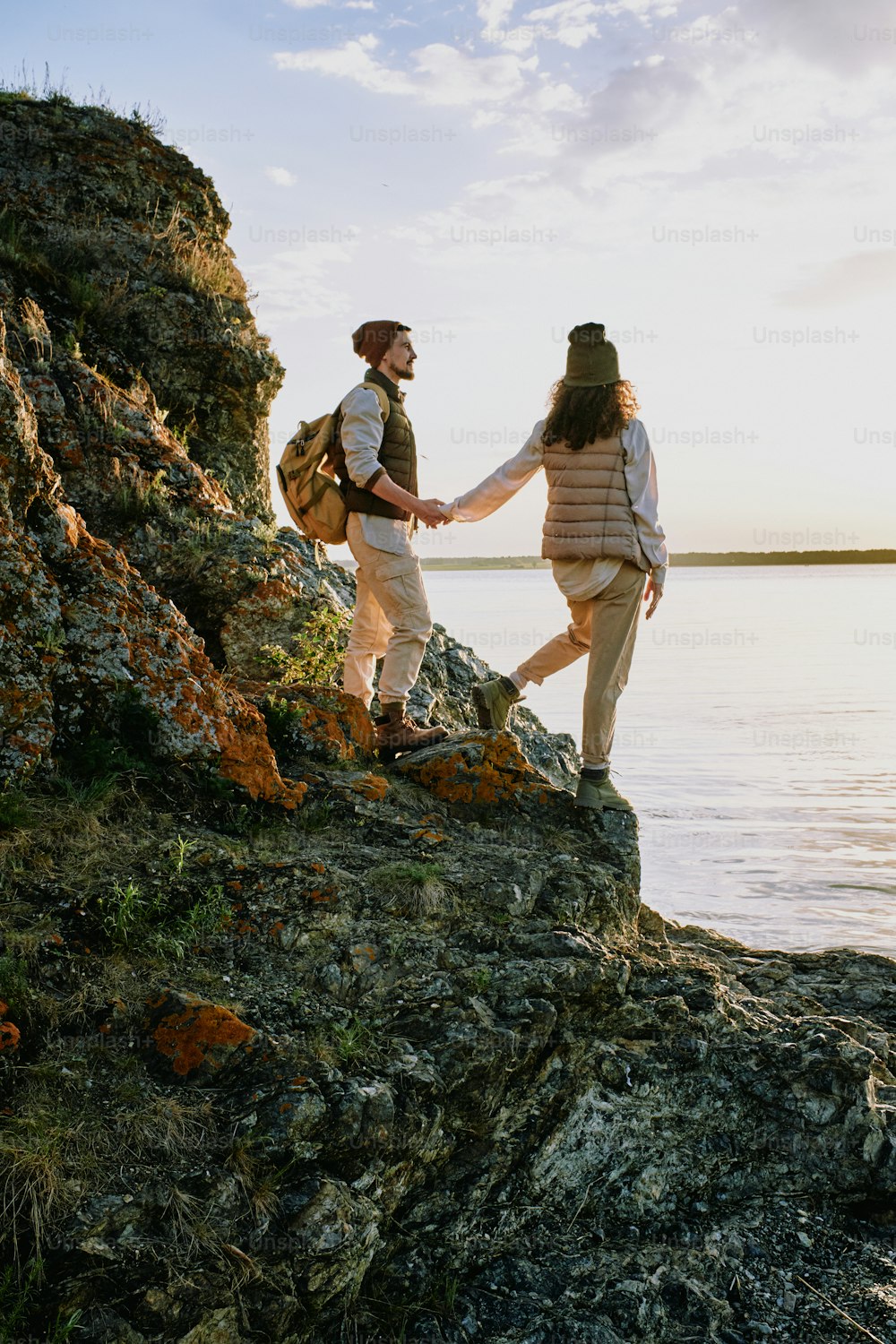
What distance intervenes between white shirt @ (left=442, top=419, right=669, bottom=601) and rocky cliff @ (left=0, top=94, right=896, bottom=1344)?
1.13 m

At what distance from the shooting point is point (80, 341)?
27.1 ft

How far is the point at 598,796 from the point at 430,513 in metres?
1.98

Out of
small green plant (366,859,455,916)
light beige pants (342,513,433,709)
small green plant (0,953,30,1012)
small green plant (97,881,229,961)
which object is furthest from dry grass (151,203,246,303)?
small green plant (0,953,30,1012)

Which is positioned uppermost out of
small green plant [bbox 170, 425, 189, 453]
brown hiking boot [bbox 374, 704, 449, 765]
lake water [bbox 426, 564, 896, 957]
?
small green plant [bbox 170, 425, 189, 453]

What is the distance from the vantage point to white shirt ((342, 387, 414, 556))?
6.10 metres

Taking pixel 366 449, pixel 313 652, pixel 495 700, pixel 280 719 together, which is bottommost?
pixel 280 719

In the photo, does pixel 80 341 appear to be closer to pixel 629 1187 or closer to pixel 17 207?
pixel 17 207

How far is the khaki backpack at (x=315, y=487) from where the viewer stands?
6.34 meters

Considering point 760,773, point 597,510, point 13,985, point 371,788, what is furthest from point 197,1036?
point 760,773

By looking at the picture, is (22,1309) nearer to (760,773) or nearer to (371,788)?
(371,788)

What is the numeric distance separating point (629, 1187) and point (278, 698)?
3.36 metres

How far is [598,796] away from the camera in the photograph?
6.07 metres

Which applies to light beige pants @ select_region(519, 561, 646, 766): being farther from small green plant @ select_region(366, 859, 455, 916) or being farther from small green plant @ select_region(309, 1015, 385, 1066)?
small green plant @ select_region(309, 1015, 385, 1066)

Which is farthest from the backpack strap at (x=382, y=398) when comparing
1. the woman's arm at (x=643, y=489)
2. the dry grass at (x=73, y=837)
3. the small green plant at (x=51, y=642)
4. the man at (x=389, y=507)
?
the dry grass at (x=73, y=837)
